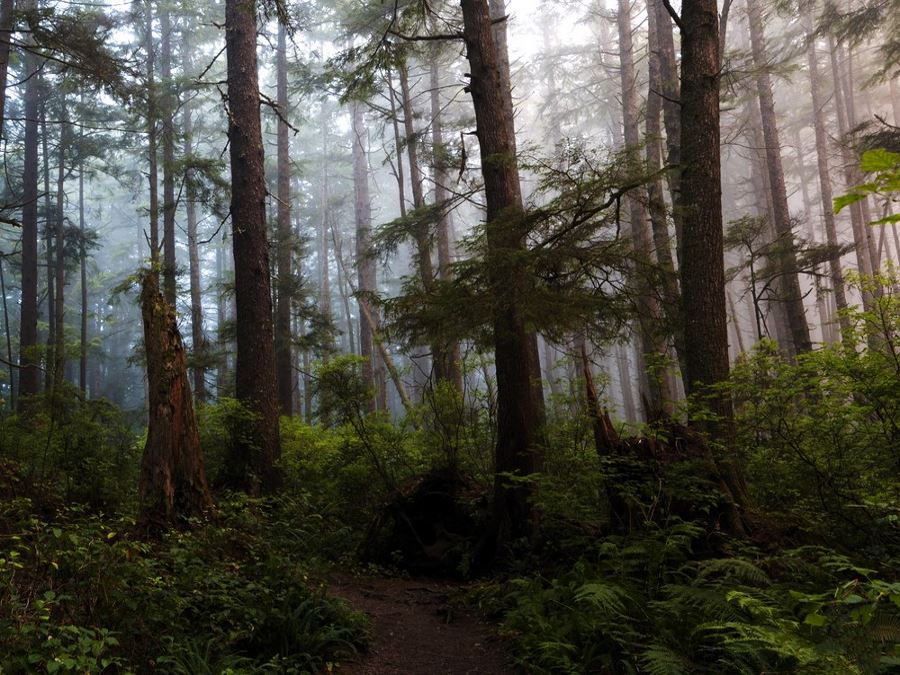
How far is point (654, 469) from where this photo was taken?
5.82 m

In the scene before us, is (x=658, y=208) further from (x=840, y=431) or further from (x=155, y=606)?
(x=155, y=606)

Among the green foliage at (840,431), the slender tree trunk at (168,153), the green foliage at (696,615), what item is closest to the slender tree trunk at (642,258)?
the green foliage at (840,431)

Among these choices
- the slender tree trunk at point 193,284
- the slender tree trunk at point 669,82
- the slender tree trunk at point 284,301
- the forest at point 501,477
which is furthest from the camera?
the slender tree trunk at point 284,301

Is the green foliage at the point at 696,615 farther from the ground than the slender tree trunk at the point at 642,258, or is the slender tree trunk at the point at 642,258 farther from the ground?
the slender tree trunk at the point at 642,258

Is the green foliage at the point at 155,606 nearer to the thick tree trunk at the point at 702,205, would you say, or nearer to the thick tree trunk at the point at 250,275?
the thick tree trunk at the point at 250,275

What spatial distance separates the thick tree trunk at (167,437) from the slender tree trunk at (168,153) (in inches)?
168

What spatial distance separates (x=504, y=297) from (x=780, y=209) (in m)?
12.5

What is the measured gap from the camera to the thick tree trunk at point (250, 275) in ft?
29.0

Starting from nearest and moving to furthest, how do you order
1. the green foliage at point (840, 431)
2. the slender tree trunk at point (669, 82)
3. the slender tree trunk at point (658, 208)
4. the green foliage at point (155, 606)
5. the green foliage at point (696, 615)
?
the green foliage at point (696, 615) < the green foliage at point (155, 606) < the green foliage at point (840, 431) < the slender tree trunk at point (658, 208) < the slender tree trunk at point (669, 82)

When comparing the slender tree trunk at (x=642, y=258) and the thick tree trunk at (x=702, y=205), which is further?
the slender tree trunk at (x=642, y=258)

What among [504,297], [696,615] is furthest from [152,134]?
[696,615]

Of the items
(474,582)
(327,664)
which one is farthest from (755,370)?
(327,664)

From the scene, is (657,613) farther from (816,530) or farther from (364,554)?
(364,554)

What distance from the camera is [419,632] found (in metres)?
5.65
